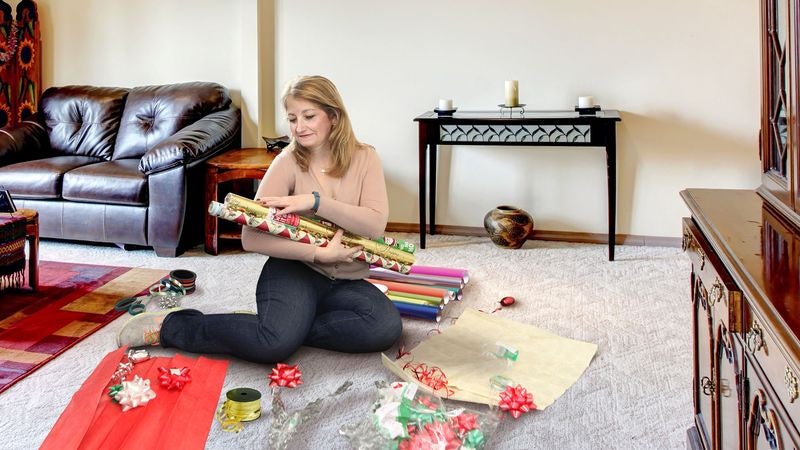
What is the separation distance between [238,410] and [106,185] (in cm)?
216

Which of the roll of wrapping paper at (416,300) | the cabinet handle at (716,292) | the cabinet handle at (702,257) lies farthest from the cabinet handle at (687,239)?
the roll of wrapping paper at (416,300)

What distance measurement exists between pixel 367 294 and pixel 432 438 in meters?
0.75

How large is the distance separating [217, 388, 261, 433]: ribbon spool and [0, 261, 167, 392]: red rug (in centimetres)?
73

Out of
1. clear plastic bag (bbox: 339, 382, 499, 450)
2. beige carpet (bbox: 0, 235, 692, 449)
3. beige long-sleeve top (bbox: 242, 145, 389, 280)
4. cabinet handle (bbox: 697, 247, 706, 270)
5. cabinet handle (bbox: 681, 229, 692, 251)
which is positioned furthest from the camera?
beige long-sleeve top (bbox: 242, 145, 389, 280)

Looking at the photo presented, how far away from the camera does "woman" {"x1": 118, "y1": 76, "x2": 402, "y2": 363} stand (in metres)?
2.46

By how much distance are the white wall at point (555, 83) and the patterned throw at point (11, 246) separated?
6.33 feet

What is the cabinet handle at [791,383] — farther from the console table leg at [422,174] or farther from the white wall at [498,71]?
the white wall at [498,71]

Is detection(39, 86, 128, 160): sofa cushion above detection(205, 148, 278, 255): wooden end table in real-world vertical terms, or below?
above

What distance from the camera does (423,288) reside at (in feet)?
10.5

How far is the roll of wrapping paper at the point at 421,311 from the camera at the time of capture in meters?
2.95

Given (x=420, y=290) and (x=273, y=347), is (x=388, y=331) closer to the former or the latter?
(x=273, y=347)

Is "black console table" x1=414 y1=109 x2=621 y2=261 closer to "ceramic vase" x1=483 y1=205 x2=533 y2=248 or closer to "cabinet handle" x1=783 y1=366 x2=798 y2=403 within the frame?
"ceramic vase" x1=483 y1=205 x2=533 y2=248

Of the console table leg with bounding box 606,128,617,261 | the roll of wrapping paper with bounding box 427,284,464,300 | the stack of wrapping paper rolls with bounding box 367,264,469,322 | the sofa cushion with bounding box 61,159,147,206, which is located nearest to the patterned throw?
the sofa cushion with bounding box 61,159,147,206

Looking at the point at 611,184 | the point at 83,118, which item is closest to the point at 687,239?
the point at 611,184
